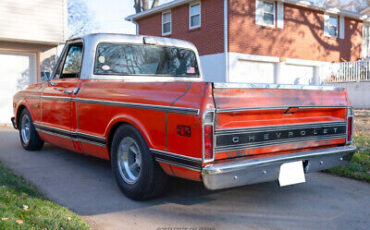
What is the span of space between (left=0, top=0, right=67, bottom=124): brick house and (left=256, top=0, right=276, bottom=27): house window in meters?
8.44

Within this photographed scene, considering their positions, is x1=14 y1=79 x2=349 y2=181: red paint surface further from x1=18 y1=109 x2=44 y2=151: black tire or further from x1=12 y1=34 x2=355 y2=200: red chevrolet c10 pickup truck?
x1=18 y1=109 x2=44 y2=151: black tire

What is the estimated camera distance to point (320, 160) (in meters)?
3.98

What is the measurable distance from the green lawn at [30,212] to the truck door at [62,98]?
3.82 feet

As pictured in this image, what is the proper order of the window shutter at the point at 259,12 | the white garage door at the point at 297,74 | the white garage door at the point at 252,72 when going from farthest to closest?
the white garage door at the point at 297,74 → the window shutter at the point at 259,12 → the white garage door at the point at 252,72

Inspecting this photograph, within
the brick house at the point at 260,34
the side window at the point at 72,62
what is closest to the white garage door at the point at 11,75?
the side window at the point at 72,62

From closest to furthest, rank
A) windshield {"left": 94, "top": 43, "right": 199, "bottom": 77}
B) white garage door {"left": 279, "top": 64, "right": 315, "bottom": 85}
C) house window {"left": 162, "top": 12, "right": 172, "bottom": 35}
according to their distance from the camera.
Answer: windshield {"left": 94, "top": 43, "right": 199, "bottom": 77} < white garage door {"left": 279, "top": 64, "right": 315, "bottom": 85} < house window {"left": 162, "top": 12, "right": 172, "bottom": 35}

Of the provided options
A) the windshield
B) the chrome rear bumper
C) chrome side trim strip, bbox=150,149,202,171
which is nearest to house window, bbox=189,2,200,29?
the windshield

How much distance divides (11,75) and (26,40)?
4.64 feet

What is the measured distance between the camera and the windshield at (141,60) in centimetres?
502

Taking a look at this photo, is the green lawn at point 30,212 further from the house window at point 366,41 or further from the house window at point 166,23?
the house window at point 366,41

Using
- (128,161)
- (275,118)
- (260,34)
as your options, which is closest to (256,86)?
(275,118)

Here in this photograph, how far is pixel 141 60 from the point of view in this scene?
527 cm

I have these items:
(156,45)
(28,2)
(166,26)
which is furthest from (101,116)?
(166,26)

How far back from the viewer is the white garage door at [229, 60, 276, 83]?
15922 mm
